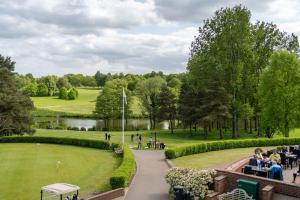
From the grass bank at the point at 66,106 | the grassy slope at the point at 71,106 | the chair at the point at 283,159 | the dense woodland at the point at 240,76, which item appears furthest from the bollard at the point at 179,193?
the grass bank at the point at 66,106

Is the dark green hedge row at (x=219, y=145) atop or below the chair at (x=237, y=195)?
atop

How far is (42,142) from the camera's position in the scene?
53.1 metres

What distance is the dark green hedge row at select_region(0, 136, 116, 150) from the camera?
44.5 m

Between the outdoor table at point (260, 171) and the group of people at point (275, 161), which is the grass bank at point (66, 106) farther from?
the outdoor table at point (260, 171)

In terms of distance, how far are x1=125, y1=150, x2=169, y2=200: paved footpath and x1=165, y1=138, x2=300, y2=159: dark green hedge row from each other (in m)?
1.34

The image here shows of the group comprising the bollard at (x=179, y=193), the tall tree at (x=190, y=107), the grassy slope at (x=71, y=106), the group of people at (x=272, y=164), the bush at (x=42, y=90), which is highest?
the bush at (x=42, y=90)

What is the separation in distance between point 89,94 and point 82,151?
137314mm

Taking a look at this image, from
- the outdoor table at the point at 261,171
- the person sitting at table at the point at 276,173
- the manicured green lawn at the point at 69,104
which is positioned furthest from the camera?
the manicured green lawn at the point at 69,104

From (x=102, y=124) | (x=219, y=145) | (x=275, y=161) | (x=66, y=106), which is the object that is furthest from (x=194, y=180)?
(x=66, y=106)

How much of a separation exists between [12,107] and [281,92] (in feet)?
127

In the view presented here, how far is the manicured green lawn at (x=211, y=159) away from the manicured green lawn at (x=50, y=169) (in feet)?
19.8

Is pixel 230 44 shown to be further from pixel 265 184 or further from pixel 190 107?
pixel 265 184

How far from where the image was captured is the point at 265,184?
57.0 feet

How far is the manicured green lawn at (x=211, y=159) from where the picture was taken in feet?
101
